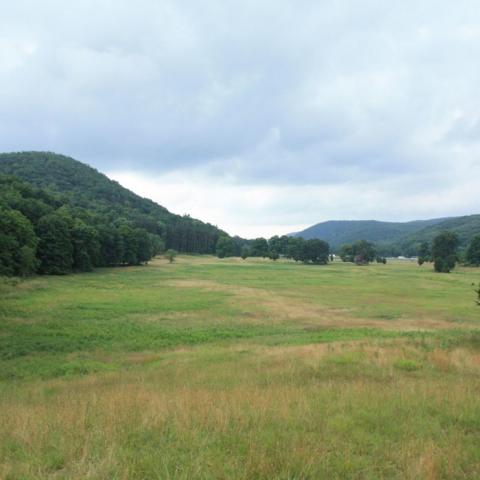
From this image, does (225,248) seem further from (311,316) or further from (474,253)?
(311,316)

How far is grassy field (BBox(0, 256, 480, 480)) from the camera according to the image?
17.4ft

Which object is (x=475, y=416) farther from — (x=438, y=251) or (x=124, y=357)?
(x=438, y=251)

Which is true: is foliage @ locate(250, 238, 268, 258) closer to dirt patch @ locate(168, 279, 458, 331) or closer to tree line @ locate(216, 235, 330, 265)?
tree line @ locate(216, 235, 330, 265)

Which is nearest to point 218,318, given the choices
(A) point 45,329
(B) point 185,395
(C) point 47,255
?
(A) point 45,329

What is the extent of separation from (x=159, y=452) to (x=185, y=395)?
392 centimetres

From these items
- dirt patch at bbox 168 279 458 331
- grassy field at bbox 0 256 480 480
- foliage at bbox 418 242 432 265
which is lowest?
dirt patch at bbox 168 279 458 331

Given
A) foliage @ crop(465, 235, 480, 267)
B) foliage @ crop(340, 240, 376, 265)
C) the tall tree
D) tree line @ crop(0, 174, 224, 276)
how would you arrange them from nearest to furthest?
tree line @ crop(0, 174, 224, 276) → the tall tree → foliage @ crop(465, 235, 480, 267) → foliage @ crop(340, 240, 376, 265)

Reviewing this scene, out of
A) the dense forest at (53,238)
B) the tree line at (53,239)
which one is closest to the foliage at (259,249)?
the dense forest at (53,238)

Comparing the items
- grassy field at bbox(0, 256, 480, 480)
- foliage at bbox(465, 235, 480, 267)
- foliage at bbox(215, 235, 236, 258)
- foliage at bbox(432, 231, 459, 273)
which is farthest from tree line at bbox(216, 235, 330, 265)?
grassy field at bbox(0, 256, 480, 480)

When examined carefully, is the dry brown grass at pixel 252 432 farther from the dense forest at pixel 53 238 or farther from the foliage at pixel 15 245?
the dense forest at pixel 53 238

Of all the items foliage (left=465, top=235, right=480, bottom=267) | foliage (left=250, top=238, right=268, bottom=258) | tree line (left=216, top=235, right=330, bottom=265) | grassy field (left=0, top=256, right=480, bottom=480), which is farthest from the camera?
foliage (left=250, top=238, right=268, bottom=258)

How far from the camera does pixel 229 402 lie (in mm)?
8406

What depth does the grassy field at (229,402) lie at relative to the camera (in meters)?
5.31

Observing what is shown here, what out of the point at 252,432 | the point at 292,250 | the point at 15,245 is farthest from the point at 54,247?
the point at 292,250
